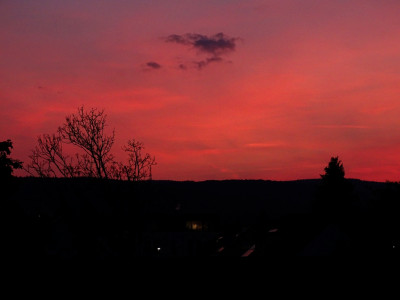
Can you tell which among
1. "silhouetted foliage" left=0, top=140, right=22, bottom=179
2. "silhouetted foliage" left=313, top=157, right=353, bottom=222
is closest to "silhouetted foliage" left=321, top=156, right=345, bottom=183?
"silhouetted foliage" left=313, top=157, right=353, bottom=222

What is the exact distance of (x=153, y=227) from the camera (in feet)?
167

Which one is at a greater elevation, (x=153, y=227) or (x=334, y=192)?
(x=334, y=192)

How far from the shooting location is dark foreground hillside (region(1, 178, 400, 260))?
763 inches

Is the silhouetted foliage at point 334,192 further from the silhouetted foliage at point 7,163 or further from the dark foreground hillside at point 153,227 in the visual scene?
the silhouetted foliage at point 7,163

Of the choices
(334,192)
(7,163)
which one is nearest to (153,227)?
(334,192)

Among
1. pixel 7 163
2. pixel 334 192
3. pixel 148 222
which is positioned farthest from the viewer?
pixel 334 192

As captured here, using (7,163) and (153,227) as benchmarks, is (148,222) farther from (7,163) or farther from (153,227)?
(7,163)

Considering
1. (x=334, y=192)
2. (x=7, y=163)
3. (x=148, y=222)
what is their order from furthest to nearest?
(x=334, y=192)
(x=148, y=222)
(x=7, y=163)

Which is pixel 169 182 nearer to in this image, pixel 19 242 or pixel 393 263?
pixel 19 242

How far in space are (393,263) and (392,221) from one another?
30.2m

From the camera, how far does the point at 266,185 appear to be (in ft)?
345

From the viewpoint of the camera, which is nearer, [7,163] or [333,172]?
[7,163]

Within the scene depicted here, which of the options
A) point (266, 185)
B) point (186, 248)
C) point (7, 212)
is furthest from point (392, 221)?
point (266, 185)

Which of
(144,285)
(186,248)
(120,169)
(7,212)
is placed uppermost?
(120,169)
